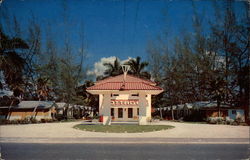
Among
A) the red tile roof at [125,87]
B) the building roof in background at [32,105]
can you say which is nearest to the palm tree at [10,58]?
the red tile roof at [125,87]

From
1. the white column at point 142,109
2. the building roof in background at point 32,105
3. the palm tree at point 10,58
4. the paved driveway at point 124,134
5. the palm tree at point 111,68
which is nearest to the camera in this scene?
the paved driveway at point 124,134

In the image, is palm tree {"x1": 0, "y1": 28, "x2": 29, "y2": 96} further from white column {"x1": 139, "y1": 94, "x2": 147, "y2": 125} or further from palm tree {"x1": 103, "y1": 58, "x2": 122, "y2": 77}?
palm tree {"x1": 103, "y1": 58, "x2": 122, "y2": 77}

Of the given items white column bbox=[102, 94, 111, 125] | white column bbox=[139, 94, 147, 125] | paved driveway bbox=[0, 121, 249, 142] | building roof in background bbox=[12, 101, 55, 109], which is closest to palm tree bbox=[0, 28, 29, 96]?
paved driveway bbox=[0, 121, 249, 142]

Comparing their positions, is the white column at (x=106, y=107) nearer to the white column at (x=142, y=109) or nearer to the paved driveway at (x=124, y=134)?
the white column at (x=142, y=109)

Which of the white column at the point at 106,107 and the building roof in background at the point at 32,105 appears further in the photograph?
the building roof in background at the point at 32,105

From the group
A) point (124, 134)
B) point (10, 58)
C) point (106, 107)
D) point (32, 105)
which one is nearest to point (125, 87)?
point (106, 107)

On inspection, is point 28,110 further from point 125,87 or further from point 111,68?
point 125,87

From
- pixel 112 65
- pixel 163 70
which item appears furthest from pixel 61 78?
pixel 163 70

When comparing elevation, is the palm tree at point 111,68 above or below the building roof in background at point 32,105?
above

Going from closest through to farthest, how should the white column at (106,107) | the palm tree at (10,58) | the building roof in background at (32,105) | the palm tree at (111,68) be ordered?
the palm tree at (10,58) < the white column at (106,107) < the building roof in background at (32,105) < the palm tree at (111,68)

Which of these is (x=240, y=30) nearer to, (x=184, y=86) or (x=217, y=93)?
(x=217, y=93)

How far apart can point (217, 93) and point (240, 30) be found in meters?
9.57

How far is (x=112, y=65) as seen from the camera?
45.3 m

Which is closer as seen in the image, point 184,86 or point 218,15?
point 218,15
